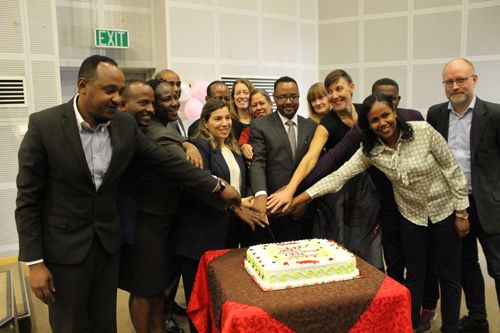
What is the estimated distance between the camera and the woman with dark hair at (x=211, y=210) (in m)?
2.42

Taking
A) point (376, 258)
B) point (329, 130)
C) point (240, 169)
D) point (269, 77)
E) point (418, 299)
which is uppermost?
point (269, 77)

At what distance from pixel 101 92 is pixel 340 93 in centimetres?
152

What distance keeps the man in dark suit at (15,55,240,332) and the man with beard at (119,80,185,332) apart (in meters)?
0.22

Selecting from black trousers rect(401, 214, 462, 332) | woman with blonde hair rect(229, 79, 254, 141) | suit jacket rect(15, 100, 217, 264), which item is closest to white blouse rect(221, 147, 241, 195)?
suit jacket rect(15, 100, 217, 264)

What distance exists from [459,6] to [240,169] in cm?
535

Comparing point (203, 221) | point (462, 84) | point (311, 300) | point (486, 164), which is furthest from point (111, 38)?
point (311, 300)

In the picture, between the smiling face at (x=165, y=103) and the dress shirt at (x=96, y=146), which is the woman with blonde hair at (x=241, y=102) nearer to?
the smiling face at (x=165, y=103)

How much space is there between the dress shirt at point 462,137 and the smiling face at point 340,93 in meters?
0.69

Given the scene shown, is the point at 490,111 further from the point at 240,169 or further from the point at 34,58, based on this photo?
the point at 34,58

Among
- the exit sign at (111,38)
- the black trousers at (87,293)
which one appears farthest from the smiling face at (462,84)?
the exit sign at (111,38)

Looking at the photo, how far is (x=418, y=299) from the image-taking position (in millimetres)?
2658

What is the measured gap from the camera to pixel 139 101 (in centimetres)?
238

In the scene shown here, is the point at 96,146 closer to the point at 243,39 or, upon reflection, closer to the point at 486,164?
the point at 486,164

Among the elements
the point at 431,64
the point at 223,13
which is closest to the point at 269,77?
the point at 223,13
